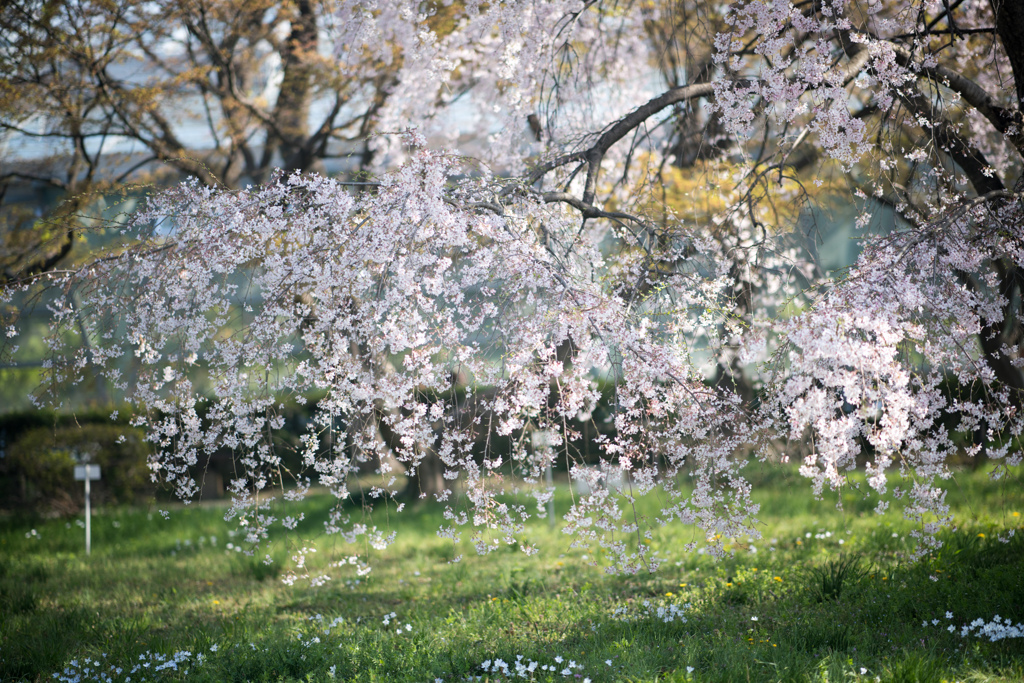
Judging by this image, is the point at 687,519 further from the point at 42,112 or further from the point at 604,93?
the point at 42,112

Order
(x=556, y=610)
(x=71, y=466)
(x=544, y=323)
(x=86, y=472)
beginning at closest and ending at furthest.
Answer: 1. (x=544, y=323)
2. (x=556, y=610)
3. (x=86, y=472)
4. (x=71, y=466)

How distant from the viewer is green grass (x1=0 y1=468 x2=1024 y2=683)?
367cm

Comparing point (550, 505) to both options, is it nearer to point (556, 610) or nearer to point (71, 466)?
point (556, 610)

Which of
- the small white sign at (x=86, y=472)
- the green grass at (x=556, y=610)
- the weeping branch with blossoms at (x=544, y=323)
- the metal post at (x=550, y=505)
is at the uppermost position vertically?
the weeping branch with blossoms at (x=544, y=323)

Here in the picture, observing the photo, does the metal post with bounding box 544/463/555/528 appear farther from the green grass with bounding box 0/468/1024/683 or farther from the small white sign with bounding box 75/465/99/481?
the small white sign with bounding box 75/465/99/481

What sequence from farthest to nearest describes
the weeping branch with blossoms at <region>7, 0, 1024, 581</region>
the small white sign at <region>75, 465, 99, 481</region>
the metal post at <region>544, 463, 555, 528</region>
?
1. the metal post at <region>544, 463, 555, 528</region>
2. the small white sign at <region>75, 465, 99, 481</region>
3. the weeping branch with blossoms at <region>7, 0, 1024, 581</region>

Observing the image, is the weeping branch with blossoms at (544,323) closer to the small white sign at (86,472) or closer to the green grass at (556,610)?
the green grass at (556,610)

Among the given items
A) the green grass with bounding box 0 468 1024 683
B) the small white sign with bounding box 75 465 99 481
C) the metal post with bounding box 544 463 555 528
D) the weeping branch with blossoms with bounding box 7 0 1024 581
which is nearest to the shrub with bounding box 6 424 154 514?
the small white sign with bounding box 75 465 99 481

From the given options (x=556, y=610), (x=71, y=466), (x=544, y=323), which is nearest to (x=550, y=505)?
(x=556, y=610)

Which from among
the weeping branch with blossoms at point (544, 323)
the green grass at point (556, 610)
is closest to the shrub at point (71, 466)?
the green grass at point (556, 610)

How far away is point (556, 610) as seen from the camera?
455cm

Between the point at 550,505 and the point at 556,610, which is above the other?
the point at 550,505

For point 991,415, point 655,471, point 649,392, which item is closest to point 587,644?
point 655,471

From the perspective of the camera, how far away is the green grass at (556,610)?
145 inches
